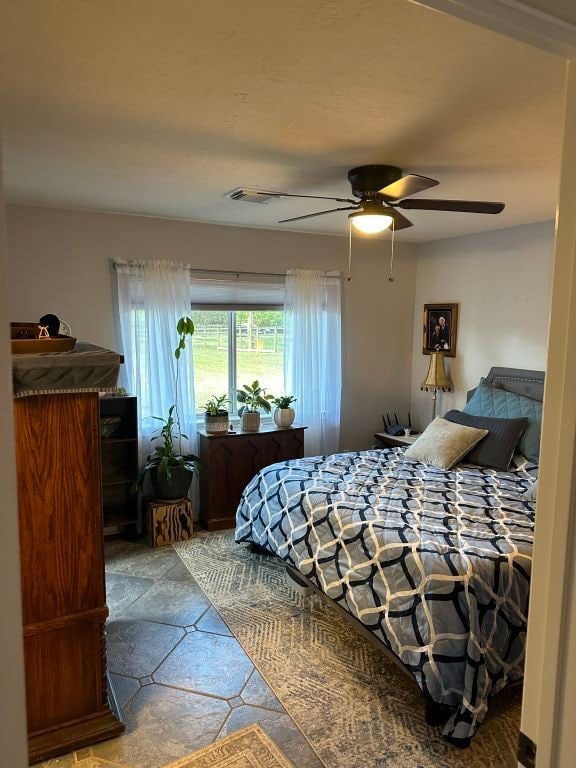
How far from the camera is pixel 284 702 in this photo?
242cm

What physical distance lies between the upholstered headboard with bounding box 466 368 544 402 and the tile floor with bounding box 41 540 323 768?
9.62ft

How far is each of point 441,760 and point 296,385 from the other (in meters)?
3.23

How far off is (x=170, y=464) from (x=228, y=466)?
52cm

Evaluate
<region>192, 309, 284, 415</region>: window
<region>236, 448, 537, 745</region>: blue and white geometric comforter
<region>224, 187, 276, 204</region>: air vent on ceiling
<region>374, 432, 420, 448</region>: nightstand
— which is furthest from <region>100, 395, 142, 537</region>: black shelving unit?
<region>374, 432, 420, 448</region>: nightstand

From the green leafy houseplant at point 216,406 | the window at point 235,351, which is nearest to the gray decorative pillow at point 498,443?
the window at point 235,351

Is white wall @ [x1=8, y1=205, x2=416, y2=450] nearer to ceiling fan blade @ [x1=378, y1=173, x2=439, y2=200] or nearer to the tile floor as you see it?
the tile floor

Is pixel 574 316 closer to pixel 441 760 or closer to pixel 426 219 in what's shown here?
pixel 441 760

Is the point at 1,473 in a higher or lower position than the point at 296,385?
higher

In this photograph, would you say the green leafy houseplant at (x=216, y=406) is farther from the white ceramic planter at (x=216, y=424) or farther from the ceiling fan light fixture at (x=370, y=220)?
the ceiling fan light fixture at (x=370, y=220)

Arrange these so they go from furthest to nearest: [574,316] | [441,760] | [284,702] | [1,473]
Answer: [284,702], [441,760], [574,316], [1,473]

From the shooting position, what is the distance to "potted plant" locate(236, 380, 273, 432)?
450cm

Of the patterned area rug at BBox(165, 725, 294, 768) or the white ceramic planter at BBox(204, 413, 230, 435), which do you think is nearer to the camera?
the patterned area rug at BBox(165, 725, 294, 768)

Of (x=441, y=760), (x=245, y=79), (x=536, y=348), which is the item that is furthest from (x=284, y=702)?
(x=536, y=348)

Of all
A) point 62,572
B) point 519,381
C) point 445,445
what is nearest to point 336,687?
point 62,572
